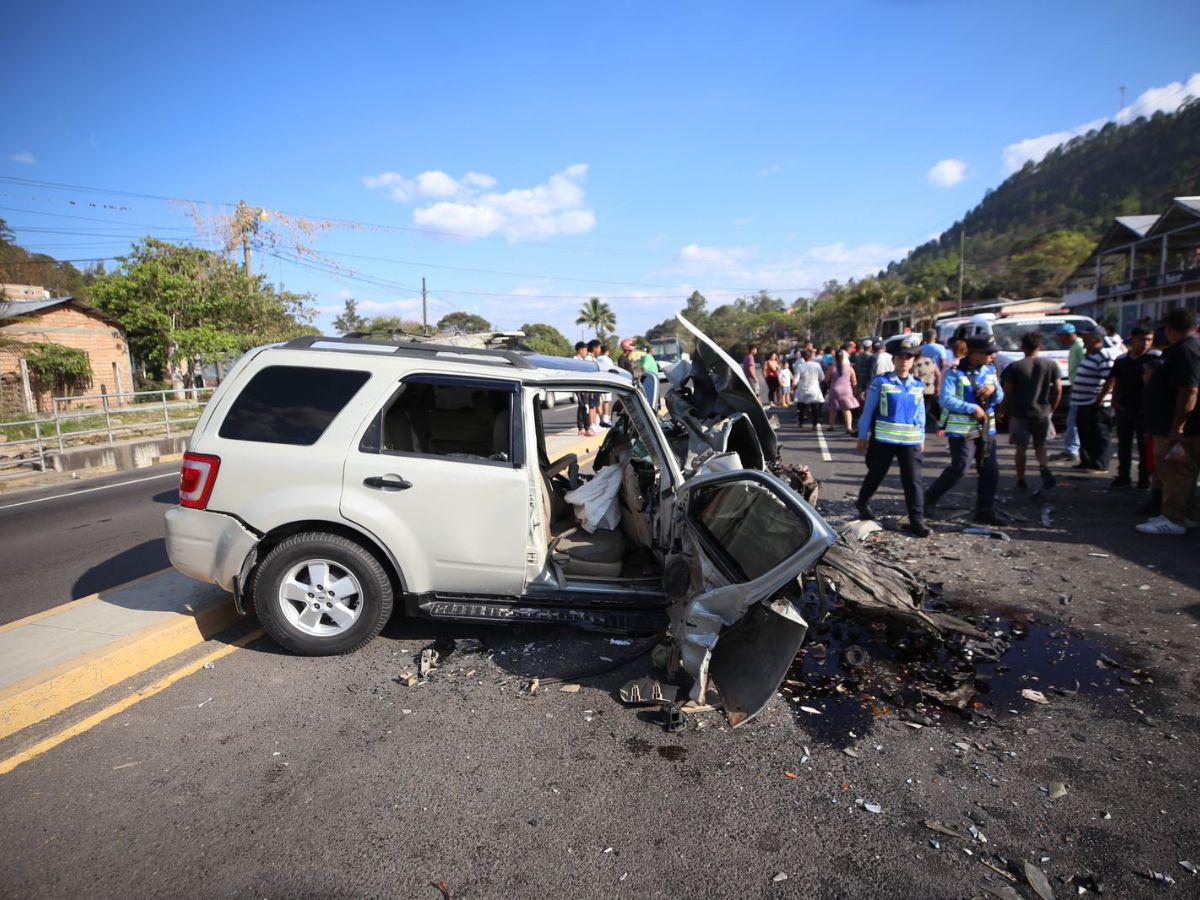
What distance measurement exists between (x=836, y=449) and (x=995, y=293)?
2509 inches

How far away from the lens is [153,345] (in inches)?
1111

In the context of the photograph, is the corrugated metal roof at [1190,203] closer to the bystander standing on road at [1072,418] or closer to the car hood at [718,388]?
the bystander standing on road at [1072,418]

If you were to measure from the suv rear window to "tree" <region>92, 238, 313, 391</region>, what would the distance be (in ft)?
81.1

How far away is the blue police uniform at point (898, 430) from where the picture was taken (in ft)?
20.0

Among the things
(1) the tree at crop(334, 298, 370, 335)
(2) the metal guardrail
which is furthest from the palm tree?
(2) the metal guardrail

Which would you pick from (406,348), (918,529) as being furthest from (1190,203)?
(406,348)

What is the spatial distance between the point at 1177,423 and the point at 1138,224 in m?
42.3

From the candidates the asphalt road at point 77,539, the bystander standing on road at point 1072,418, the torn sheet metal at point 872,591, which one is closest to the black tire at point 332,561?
the torn sheet metal at point 872,591

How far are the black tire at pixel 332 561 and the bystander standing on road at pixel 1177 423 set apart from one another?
6834 mm

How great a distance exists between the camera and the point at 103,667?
368 cm

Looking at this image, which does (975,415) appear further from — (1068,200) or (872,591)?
(1068,200)

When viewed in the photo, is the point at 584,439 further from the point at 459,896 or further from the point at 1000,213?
the point at 1000,213

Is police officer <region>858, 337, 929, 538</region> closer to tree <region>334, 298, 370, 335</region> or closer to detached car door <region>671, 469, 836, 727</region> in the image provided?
detached car door <region>671, 469, 836, 727</region>

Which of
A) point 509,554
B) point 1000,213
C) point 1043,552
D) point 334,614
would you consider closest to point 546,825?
point 509,554
